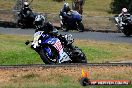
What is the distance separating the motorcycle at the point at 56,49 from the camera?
47.1 feet

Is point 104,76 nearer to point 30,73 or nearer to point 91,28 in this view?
point 30,73

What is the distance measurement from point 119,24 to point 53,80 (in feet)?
52.3

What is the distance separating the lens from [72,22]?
29109mm

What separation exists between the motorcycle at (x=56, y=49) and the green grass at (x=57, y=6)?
2478cm

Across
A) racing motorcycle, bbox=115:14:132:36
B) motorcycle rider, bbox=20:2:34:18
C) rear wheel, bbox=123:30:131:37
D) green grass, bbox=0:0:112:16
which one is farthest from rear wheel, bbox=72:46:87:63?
green grass, bbox=0:0:112:16

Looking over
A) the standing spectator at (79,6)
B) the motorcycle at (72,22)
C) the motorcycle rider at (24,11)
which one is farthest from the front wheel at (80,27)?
the standing spectator at (79,6)

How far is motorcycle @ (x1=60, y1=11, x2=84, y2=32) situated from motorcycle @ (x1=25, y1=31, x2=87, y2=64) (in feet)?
45.8

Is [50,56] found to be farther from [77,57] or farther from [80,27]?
[80,27]

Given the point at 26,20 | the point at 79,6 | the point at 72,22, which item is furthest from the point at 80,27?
the point at 79,6

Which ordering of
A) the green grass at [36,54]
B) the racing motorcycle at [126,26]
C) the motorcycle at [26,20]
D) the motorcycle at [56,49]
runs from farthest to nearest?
the motorcycle at [26,20] → the racing motorcycle at [126,26] → the green grass at [36,54] → the motorcycle at [56,49]

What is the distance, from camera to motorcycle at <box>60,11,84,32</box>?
2878cm

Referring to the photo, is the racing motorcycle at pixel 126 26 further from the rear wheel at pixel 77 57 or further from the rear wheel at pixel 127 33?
the rear wheel at pixel 77 57

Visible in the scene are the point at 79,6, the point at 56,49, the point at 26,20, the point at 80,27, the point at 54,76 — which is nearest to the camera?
the point at 54,76

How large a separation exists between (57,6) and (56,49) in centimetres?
3119
